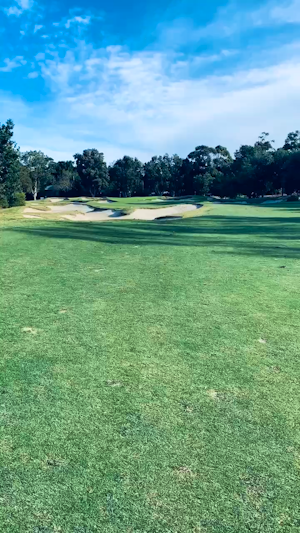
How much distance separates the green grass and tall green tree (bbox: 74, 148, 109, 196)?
277 feet

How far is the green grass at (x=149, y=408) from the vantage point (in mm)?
2062

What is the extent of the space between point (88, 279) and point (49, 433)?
4.24 metres

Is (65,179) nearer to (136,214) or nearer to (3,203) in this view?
(3,203)

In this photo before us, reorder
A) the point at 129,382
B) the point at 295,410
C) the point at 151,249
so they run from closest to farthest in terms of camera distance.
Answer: the point at 295,410
the point at 129,382
the point at 151,249

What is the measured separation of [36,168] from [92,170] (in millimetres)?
10846

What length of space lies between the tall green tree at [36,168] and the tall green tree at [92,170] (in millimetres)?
6777

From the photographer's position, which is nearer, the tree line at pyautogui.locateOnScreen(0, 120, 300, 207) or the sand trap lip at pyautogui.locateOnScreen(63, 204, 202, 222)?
the sand trap lip at pyautogui.locateOnScreen(63, 204, 202, 222)

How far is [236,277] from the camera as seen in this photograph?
7008mm

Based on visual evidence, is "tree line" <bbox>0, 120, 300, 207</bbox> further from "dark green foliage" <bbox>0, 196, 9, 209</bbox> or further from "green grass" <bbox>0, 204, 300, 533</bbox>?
"green grass" <bbox>0, 204, 300, 533</bbox>

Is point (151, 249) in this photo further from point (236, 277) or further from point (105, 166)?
point (105, 166)

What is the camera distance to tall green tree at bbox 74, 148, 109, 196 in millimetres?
88188

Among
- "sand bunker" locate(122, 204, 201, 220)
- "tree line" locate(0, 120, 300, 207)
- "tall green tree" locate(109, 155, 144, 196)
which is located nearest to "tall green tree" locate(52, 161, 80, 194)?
"tree line" locate(0, 120, 300, 207)

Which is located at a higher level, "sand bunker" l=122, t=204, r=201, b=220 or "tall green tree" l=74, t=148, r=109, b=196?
"tall green tree" l=74, t=148, r=109, b=196

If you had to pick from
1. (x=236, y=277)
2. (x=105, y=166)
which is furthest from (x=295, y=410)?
(x=105, y=166)
